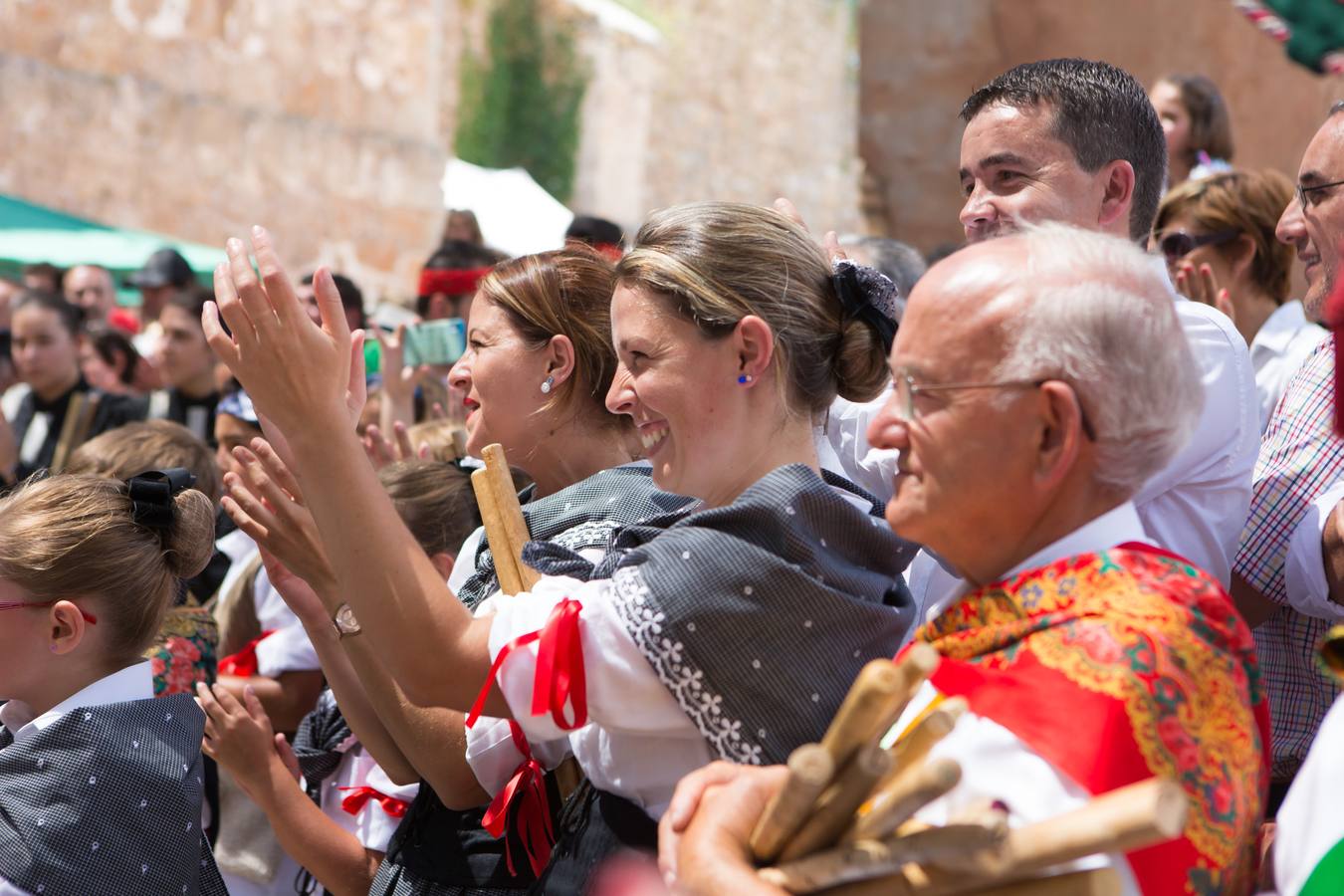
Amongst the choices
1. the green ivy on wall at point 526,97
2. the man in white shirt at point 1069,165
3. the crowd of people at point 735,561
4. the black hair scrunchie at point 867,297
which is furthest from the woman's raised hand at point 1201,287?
the green ivy on wall at point 526,97

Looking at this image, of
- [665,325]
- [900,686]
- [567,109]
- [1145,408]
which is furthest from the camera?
[567,109]

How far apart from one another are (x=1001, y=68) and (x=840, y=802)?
686 cm

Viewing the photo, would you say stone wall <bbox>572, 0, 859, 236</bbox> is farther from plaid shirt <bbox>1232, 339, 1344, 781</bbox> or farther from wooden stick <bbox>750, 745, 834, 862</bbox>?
wooden stick <bbox>750, 745, 834, 862</bbox>

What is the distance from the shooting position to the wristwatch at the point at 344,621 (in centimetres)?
250

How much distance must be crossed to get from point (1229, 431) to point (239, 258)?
1.65m

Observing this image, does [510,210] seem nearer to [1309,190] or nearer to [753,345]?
[1309,190]

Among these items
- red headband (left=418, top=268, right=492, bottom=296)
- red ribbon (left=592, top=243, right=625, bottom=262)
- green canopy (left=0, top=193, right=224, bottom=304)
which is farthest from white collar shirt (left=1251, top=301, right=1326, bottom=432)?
green canopy (left=0, top=193, right=224, bottom=304)

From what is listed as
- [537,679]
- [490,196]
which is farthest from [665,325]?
[490,196]

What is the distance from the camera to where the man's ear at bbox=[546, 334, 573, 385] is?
2.99 meters

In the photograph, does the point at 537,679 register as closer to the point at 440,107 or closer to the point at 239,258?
the point at 239,258

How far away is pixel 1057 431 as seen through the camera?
1765 millimetres

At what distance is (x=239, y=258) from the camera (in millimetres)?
2078

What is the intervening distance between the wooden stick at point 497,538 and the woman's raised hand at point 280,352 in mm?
564

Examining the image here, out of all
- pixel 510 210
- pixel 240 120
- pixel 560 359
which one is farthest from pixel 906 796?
pixel 240 120
